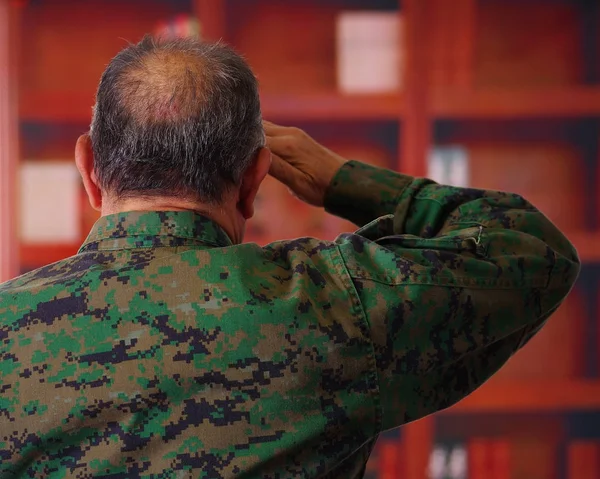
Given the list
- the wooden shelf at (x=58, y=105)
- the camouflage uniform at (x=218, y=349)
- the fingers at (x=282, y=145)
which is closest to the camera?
the camouflage uniform at (x=218, y=349)

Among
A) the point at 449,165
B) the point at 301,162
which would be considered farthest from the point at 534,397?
the point at 301,162

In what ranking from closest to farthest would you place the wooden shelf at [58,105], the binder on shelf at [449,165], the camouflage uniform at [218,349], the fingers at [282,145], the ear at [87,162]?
the camouflage uniform at [218,349]
the ear at [87,162]
the fingers at [282,145]
the wooden shelf at [58,105]
the binder on shelf at [449,165]

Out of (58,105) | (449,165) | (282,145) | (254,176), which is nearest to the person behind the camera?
(254,176)

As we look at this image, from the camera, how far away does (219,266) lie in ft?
2.50

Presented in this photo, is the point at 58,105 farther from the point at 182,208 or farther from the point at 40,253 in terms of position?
the point at 182,208

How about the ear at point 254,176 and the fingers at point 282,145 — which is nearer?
the ear at point 254,176

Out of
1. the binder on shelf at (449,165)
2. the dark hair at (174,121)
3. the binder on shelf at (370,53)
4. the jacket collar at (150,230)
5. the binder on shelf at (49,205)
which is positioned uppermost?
the binder on shelf at (370,53)

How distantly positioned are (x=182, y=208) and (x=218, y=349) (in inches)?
Result: 5.8

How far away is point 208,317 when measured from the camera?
0.74 metres

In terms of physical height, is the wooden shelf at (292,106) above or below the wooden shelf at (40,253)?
above

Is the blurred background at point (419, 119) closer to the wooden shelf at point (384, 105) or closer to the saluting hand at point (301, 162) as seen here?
the wooden shelf at point (384, 105)

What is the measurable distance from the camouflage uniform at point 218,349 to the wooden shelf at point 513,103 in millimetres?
1884

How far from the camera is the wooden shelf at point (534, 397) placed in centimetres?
264

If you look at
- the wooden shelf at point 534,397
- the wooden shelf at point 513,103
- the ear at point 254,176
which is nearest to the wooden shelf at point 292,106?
the wooden shelf at point 513,103
